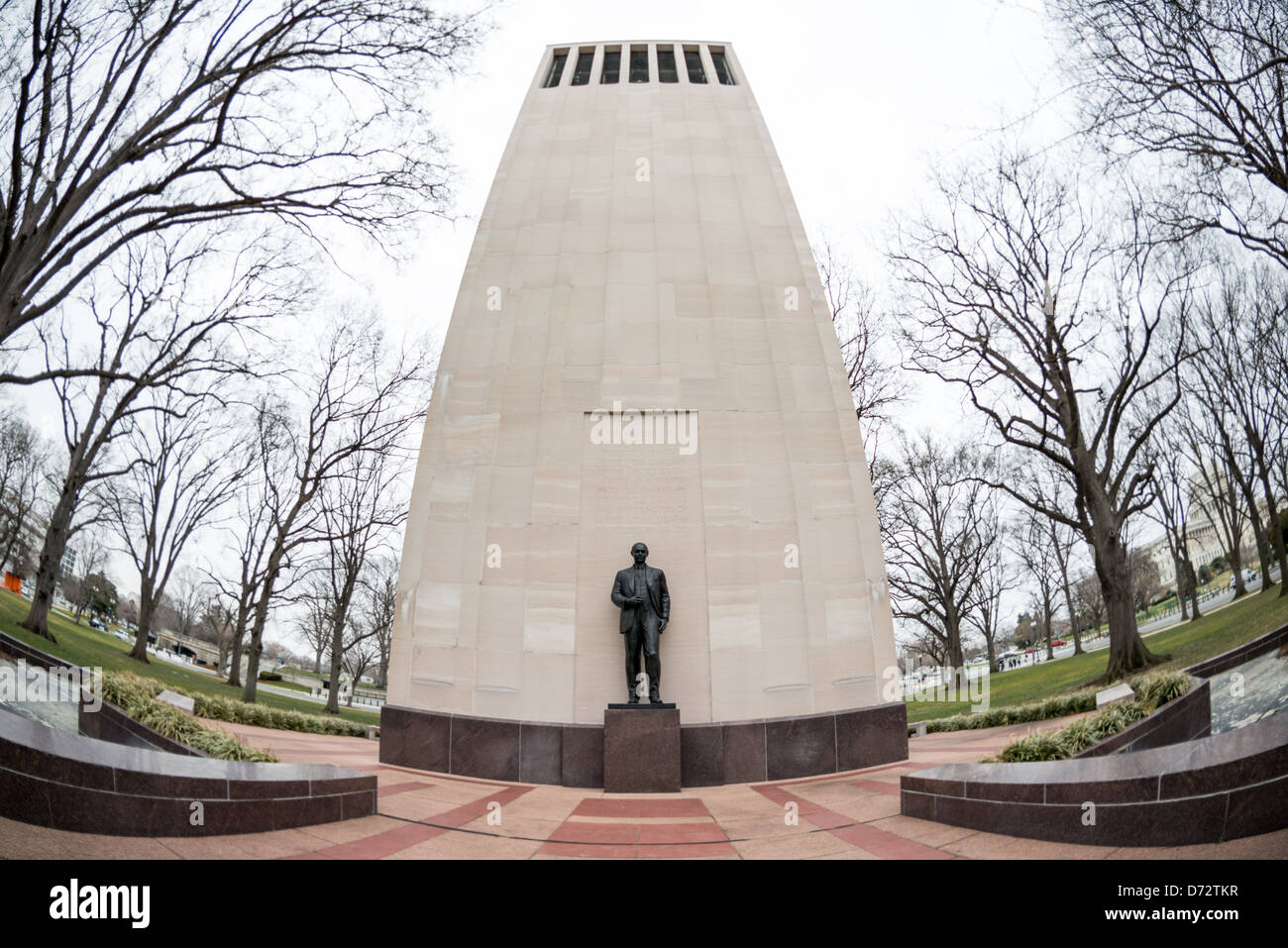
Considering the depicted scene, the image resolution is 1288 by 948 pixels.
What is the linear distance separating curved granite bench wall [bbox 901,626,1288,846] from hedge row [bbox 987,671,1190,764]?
0.89ft

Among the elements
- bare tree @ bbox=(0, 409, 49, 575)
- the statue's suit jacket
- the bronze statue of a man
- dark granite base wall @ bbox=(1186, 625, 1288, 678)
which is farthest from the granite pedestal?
bare tree @ bbox=(0, 409, 49, 575)

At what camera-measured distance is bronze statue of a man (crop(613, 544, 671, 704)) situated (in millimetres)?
11141

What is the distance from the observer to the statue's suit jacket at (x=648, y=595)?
11.3 metres

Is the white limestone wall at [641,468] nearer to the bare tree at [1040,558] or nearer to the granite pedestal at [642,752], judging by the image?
the granite pedestal at [642,752]

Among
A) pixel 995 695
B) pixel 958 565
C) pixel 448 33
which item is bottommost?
pixel 995 695

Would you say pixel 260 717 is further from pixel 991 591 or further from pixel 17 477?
pixel 991 591

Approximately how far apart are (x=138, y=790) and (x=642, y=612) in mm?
6857

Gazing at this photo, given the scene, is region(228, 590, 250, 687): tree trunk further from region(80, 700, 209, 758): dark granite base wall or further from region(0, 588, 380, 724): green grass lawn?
region(80, 700, 209, 758): dark granite base wall

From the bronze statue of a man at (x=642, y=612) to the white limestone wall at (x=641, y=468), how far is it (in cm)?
76

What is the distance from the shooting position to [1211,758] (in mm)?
5262

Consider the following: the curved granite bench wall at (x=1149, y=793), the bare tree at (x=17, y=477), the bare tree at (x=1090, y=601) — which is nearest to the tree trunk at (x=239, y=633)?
the bare tree at (x=17, y=477)

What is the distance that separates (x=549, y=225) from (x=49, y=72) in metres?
8.31
